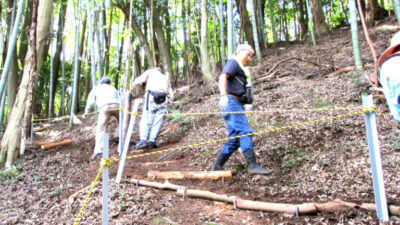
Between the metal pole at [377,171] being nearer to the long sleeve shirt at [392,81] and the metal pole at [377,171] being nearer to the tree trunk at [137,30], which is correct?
the long sleeve shirt at [392,81]

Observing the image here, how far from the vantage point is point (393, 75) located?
1.83 meters

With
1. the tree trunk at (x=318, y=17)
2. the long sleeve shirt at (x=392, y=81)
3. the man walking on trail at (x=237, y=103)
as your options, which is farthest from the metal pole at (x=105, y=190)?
the tree trunk at (x=318, y=17)

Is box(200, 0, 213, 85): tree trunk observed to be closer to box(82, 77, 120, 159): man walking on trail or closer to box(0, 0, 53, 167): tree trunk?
box(82, 77, 120, 159): man walking on trail

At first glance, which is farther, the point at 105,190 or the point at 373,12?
the point at 373,12

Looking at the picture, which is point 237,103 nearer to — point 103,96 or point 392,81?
point 392,81

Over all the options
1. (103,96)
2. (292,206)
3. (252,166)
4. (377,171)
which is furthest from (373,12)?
(292,206)

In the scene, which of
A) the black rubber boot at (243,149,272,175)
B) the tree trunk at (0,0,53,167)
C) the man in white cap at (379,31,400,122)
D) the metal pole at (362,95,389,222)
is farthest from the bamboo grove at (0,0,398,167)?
the man in white cap at (379,31,400,122)

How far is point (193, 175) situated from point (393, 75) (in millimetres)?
2613

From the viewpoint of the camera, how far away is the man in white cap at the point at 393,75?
182 cm

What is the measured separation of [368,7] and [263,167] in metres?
9.90

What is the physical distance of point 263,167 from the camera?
3955mm

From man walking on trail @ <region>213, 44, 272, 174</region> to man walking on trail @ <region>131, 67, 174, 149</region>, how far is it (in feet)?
7.00

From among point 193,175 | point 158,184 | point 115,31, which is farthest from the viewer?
point 115,31

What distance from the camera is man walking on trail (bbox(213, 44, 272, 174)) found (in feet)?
12.1
